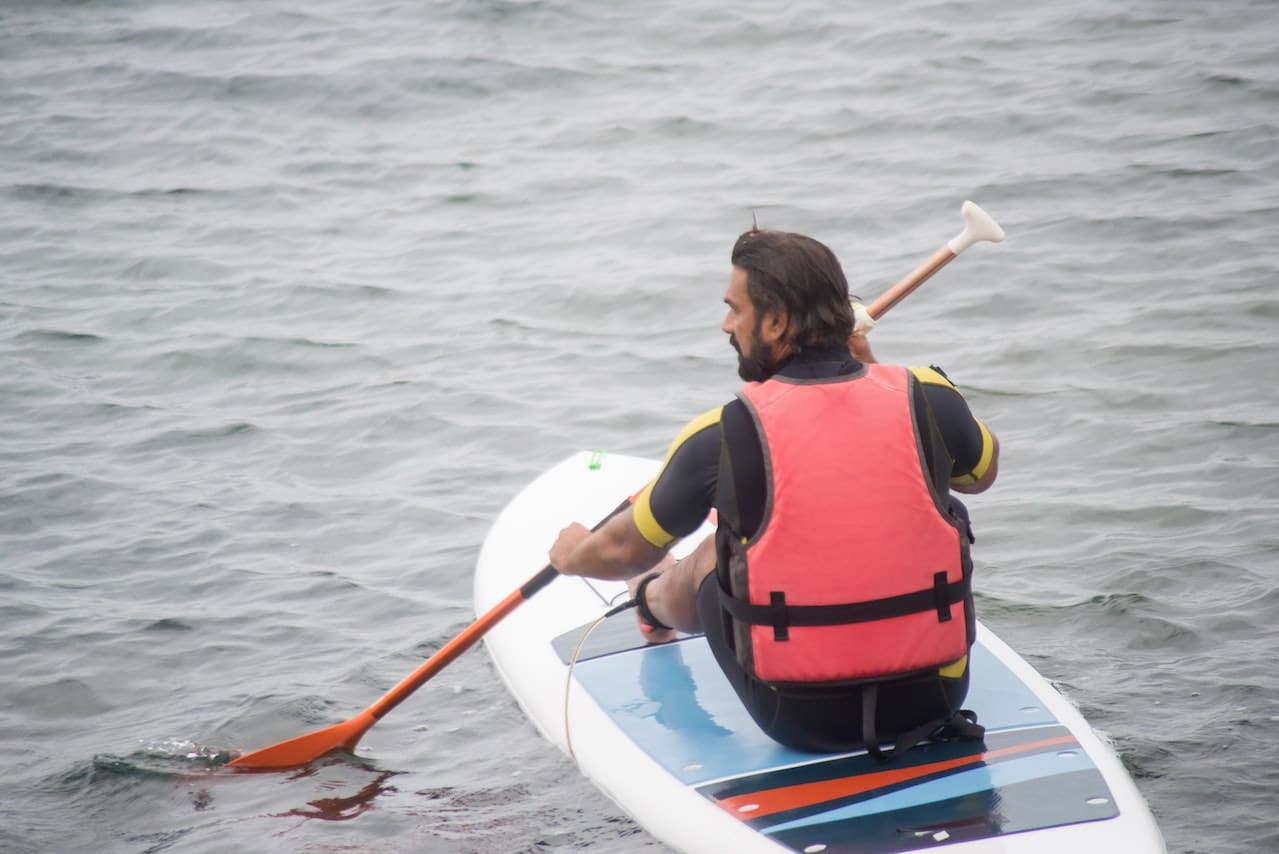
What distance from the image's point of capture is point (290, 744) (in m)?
3.93

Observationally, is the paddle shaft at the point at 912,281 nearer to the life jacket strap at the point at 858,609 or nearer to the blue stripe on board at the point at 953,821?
the life jacket strap at the point at 858,609

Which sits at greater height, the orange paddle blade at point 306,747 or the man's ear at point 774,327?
the man's ear at point 774,327

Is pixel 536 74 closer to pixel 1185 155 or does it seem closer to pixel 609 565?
pixel 1185 155

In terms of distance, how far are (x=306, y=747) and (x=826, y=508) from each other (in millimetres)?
1898

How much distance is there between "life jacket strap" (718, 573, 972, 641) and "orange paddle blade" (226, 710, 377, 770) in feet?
5.06

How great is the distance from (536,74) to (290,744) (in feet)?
26.6

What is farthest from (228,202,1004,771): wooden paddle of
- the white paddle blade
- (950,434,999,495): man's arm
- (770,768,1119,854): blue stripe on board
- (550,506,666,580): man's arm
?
(770,768,1119,854): blue stripe on board

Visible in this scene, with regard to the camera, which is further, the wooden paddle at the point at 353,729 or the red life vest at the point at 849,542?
the wooden paddle at the point at 353,729

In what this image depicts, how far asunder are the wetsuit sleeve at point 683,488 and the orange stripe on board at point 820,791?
56 centimetres

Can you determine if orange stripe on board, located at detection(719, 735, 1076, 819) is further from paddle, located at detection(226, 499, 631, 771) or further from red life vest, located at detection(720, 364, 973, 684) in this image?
paddle, located at detection(226, 499, 631, 771)

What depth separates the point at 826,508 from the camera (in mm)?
2750

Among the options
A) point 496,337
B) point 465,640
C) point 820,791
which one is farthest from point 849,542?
point 496,337

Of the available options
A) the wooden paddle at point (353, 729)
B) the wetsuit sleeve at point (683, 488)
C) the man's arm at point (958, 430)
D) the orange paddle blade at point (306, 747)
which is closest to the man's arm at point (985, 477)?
the man's arm at point (958, 430)

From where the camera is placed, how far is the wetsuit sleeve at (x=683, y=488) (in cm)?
283
